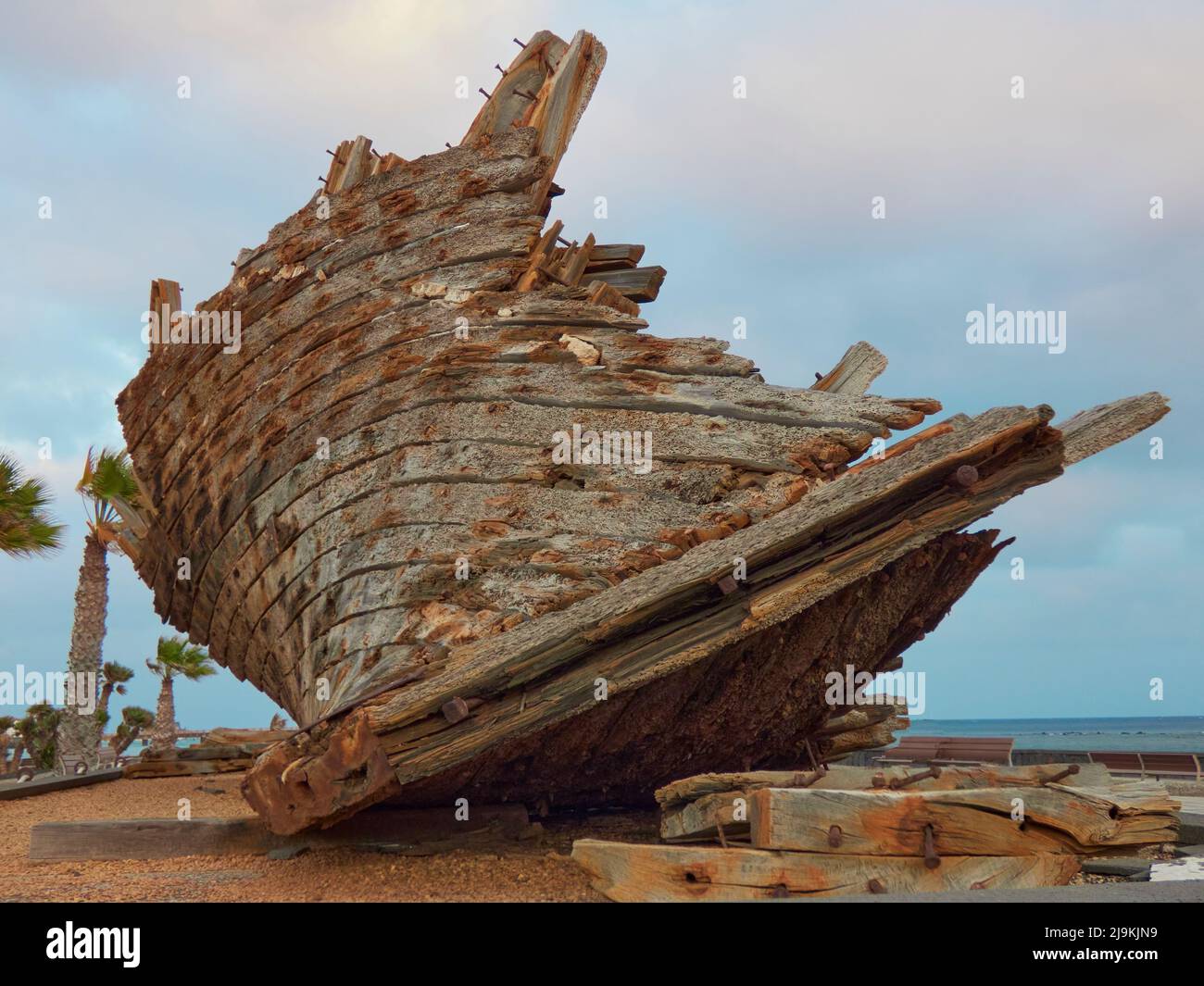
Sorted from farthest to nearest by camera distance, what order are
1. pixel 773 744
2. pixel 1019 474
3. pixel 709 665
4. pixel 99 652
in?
pixel 99 652, pixel 773 744, pixel 709 665, pixel 1019 474

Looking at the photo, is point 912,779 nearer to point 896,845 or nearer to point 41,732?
point 896,845

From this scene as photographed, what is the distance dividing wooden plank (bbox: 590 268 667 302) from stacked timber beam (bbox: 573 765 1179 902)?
4.31 metres

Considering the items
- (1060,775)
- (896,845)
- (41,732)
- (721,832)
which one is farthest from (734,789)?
(41,732)

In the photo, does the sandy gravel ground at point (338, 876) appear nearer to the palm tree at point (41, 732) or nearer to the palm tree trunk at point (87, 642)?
the palm tree trunk at point (87, 642)

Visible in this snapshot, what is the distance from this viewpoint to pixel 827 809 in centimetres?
379

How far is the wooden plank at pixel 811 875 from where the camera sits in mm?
3697

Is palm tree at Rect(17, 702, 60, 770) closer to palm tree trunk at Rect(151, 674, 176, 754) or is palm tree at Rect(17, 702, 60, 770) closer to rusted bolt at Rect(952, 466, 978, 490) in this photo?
palm tree trunk at Rect(151, 674, 176, 754)

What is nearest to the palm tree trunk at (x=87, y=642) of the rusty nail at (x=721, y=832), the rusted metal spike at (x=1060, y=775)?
the rusty nail at (x=721, y=832)

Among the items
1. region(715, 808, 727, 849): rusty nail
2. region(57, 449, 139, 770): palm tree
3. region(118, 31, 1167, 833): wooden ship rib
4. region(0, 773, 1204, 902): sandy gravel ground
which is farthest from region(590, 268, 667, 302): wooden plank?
region(57, 449, 139, 770): palm tree

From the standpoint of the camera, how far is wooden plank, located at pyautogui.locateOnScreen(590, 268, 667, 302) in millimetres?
7275

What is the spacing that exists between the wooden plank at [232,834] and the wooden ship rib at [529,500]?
17 cm
